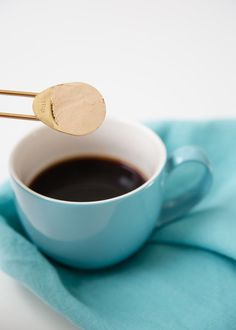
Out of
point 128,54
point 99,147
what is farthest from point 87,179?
point 128,54

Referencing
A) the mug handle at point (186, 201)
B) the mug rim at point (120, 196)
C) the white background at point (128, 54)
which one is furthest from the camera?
the white background at point (128, 54)

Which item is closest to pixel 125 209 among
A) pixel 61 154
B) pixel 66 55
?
pixel 61 154

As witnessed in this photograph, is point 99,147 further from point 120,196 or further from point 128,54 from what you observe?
point 128,54

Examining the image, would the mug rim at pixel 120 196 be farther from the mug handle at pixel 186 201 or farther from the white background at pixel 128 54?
the white background at pixel 128 54

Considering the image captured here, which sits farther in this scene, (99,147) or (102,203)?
(99,147)

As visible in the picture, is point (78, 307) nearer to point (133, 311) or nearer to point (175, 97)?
point (133, 311)

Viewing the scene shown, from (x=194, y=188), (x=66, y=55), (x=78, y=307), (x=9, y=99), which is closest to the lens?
(x=78, y=307)

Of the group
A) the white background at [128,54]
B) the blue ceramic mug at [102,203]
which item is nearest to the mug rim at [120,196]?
the blue ceramic mug at [102,203]
